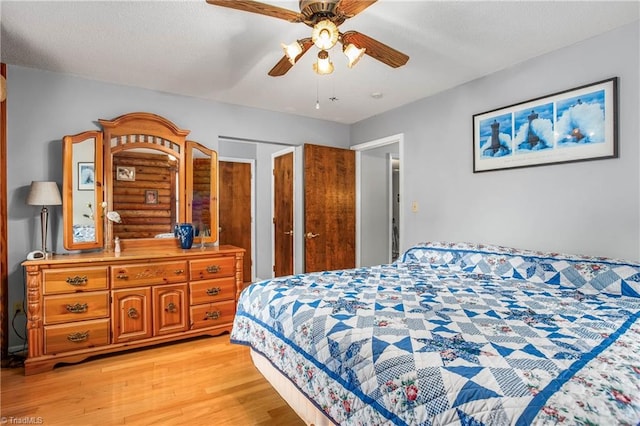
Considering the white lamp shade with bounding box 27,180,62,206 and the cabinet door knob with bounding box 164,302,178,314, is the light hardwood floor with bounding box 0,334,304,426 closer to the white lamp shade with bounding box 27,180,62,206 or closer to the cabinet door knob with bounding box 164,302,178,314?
the cabinet door knob with bounding box 164,302,178,314

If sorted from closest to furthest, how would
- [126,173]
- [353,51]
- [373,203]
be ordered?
[353,51], [126,173], [373,203]

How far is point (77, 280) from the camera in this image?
2.68 m

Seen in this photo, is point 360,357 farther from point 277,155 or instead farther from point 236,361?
point 277,155

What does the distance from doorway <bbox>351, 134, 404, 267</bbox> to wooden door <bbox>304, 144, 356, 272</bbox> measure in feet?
0.34

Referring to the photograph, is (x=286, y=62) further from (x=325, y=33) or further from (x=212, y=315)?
(x=212, y=315)

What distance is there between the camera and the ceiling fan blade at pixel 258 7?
1595 mm

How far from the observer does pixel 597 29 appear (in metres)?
2.23

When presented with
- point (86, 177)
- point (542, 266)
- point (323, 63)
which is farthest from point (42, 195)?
point (542, 266)

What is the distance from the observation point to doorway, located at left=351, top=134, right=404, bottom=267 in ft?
15.0

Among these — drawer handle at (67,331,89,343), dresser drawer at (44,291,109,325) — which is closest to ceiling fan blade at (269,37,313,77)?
dresser drawer at (44,291,109,325)

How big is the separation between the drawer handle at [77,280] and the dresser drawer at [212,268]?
0.81 meters

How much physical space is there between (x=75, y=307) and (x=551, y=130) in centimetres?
392

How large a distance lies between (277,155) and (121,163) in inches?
85.9

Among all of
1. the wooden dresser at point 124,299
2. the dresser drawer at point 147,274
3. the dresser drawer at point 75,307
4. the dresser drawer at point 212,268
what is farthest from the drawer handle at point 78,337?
the dresser drawer at point 212,268
